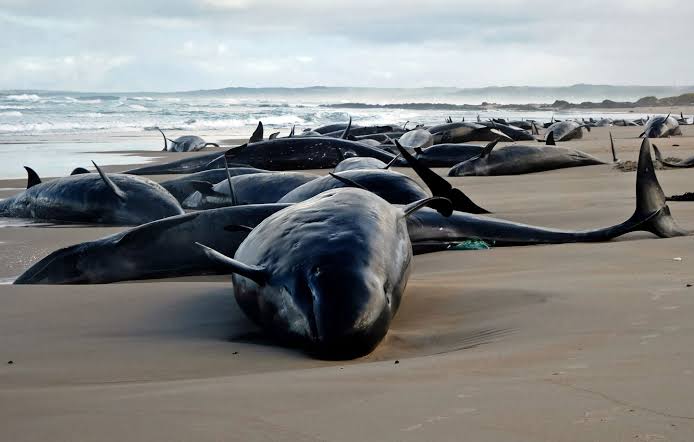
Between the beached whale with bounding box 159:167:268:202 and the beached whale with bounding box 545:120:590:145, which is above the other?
the beached whale with bounding box 159:167:268:202

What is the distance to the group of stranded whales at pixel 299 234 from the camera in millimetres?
2936

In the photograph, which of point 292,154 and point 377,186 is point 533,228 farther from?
point 292,154

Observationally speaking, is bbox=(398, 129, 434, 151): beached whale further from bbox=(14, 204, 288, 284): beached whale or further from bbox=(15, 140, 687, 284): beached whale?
bbox=(14, 204, 288, 284): beached whale

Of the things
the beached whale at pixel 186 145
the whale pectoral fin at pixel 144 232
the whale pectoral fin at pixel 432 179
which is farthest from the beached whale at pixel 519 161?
the beached whale at pixel 186 145

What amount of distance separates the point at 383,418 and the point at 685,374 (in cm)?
78

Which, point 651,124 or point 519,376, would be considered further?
point 651,124

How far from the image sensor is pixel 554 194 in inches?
355

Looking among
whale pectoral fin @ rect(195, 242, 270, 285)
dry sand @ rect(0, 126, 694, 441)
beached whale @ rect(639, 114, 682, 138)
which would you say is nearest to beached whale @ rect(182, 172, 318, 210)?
dry sand @ rect(0, 126, 694, 441)

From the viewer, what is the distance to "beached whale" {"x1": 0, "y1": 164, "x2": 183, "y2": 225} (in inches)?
291

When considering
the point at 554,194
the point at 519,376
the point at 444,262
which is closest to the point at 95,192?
the point at 444,262

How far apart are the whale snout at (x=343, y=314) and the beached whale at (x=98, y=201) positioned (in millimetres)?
4577

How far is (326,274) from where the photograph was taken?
2.93 metres

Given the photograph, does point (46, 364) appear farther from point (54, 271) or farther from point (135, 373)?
point (54, 271)

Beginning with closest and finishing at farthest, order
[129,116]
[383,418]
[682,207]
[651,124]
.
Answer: [383,418], [682,207], [651,124], [129,116]
